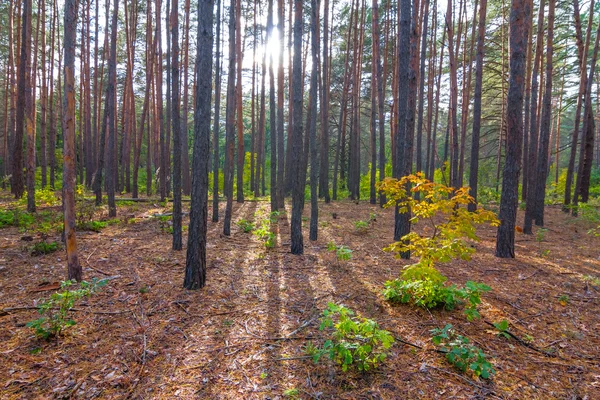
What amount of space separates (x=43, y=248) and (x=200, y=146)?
404 centimetres

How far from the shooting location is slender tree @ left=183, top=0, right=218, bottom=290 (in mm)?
4395

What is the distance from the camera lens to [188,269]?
4.70 m

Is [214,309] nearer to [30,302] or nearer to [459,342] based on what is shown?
[30,302]

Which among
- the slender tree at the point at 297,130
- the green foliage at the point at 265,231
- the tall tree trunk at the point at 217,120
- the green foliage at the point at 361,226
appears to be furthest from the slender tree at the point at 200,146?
the green foliage at the point at 361,226

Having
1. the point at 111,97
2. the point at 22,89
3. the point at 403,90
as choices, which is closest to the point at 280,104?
the point at 111,97

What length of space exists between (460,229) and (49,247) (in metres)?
7.00

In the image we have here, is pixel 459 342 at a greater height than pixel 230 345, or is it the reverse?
pixel 459 342

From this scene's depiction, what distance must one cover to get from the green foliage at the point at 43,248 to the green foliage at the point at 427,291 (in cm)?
607

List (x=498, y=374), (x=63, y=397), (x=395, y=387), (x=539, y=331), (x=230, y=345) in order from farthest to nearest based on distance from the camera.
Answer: (x=539, y=331) < (x=230, y=345) < (x=498, y=374) < (x=395, y=387) < (x=63, y=397)

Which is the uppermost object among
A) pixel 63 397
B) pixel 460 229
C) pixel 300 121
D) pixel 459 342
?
pixel 300 121

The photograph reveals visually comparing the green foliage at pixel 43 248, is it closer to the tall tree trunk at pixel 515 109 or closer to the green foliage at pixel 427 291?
the green foliage at pixel 427 291

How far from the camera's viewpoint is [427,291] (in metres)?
4.07

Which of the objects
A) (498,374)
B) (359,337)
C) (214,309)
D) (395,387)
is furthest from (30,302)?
(498,374)

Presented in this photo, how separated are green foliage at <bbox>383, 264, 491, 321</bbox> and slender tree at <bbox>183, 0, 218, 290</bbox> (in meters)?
2.68
